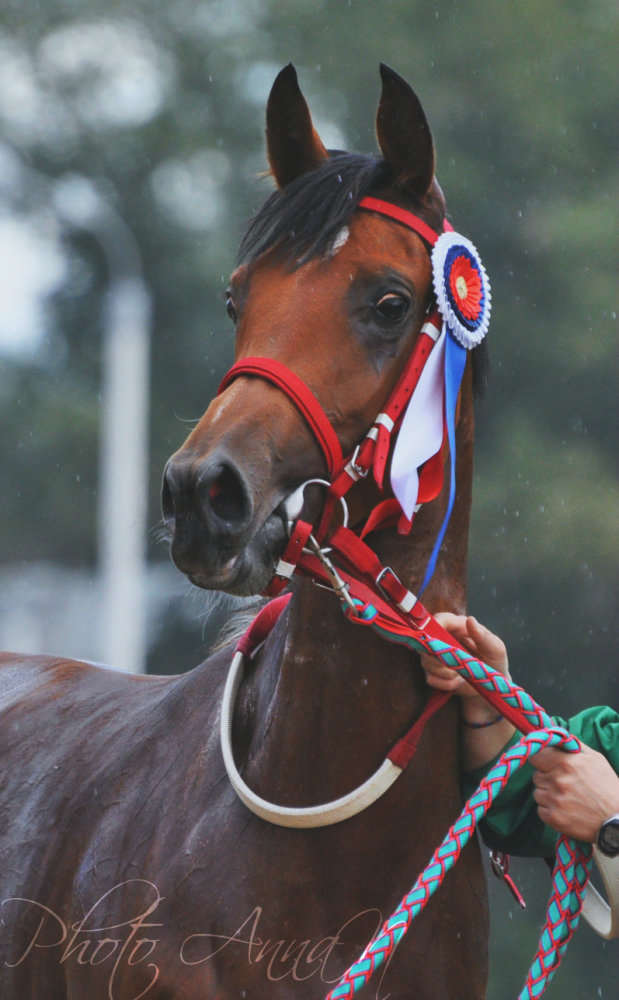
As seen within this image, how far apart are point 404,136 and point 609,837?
122 cm

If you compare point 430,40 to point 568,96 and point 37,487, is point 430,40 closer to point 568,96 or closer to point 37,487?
point 568,96

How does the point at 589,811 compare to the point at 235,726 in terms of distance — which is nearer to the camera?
the point at 589,811

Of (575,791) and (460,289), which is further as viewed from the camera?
(460,289)

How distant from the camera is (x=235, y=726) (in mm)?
2201

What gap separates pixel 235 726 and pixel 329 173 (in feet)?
3.22

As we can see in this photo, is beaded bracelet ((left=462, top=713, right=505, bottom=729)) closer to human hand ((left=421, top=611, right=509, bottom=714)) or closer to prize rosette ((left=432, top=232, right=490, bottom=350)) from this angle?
human hand ((left=421, top=611, right=509, bottom=714))

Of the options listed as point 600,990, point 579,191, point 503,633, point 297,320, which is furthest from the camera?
point 579,191

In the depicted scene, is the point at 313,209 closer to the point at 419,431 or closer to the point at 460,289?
the point at 460,289

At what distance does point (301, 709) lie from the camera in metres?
2.06

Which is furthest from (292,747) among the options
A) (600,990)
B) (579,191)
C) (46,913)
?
(579,191)

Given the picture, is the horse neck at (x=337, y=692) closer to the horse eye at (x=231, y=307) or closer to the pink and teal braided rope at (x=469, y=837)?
the pink and teal braided rope at (x=469, y=837)

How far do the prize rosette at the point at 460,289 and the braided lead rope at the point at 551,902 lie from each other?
2.31ft
